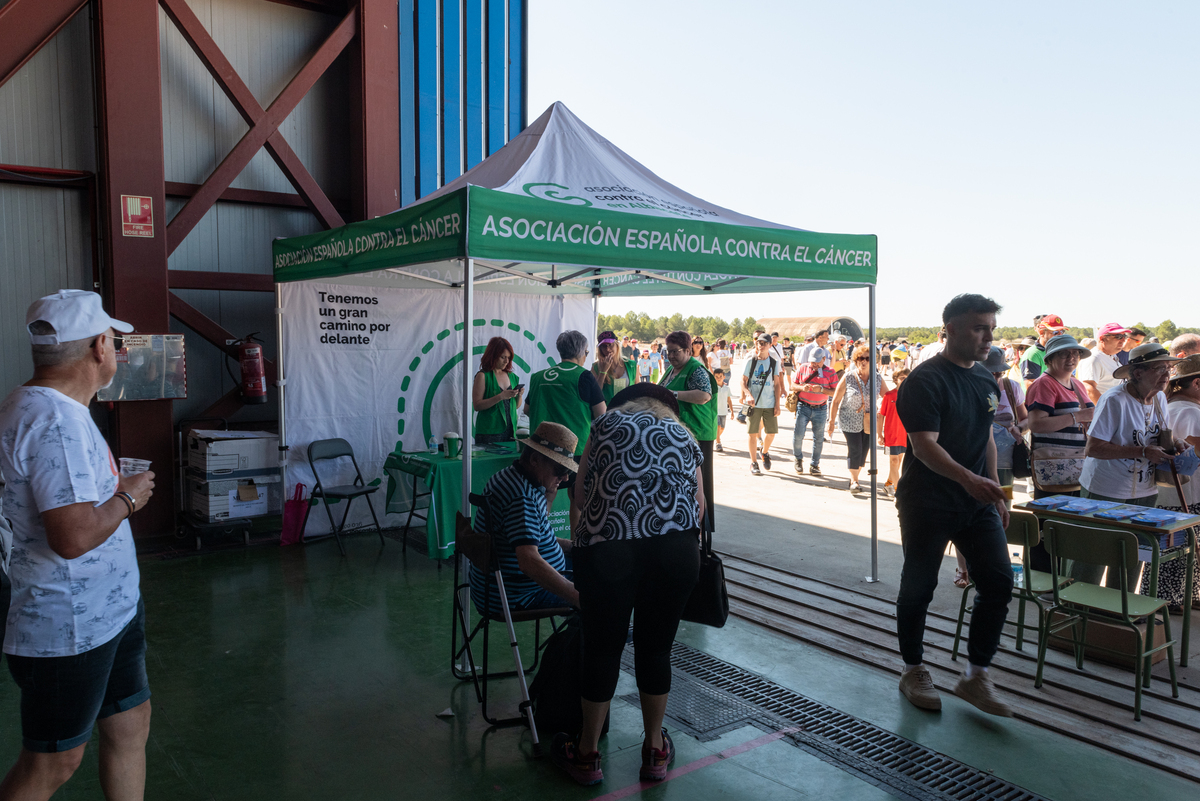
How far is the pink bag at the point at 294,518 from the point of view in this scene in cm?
639

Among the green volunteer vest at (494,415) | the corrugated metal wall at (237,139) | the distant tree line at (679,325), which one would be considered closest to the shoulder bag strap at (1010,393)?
the green volunteer vest at (494,415)

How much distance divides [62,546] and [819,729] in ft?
9.28

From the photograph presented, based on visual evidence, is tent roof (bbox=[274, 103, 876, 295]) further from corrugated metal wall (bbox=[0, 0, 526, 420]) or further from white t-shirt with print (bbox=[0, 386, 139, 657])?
white t-shirt with print (bbox=[0, 386, 139, 657])

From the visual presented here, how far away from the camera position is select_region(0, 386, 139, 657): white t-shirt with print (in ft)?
6.27

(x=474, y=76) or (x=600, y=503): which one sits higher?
(x=474, y=76)

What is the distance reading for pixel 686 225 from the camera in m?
4.58

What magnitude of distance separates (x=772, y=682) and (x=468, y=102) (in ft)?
22.3

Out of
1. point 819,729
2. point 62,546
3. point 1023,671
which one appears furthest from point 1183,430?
point 62,546

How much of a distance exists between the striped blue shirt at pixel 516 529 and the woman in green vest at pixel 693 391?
2553 mm

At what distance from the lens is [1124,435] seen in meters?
4.27

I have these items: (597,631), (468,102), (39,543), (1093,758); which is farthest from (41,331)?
(468,102)

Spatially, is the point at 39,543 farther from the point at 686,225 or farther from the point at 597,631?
the point at 686,225

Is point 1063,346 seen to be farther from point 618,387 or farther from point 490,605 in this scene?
point 618,387

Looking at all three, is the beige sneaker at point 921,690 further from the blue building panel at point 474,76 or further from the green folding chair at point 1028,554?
the blue building panel at point 474,76
